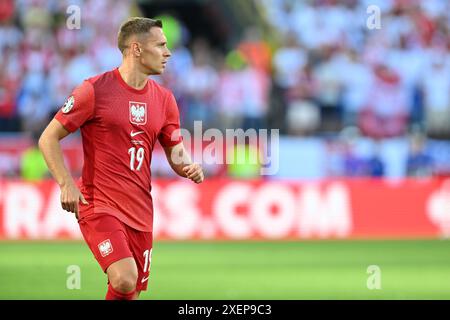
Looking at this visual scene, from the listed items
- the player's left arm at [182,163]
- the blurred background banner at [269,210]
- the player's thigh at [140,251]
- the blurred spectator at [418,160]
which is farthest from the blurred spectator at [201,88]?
the player's thigh at [140,251]

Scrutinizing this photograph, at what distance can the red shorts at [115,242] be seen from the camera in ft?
24.8

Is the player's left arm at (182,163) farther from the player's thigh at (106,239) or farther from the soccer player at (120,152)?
the player's thigh at (106,239)

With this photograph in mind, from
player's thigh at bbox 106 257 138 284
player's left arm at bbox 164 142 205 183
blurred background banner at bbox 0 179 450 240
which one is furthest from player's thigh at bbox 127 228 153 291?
blurred background banner at bbox 0 179 450 240

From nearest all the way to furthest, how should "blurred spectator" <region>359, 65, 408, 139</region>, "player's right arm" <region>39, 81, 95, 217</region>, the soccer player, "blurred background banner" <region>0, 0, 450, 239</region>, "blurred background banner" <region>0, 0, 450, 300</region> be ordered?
"player's right arm" <region>39, 81, 95, 217</region>, the soccer player, "blurred background banner" <region>0, 0, 450, 300</region>, "blurred background banner" <region>0, 0, 450, 239</region>, "blurred spectator" <region>359, 65, 408, 139</region>

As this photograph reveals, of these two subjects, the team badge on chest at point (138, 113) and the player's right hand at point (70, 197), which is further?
the team badge on chest at point (138, 113)

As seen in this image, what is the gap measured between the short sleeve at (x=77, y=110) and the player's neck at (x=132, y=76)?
35 cm

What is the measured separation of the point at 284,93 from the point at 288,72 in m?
0.55

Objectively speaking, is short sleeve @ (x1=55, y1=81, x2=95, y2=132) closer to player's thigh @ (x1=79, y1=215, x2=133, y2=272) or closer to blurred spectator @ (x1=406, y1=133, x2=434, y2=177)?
player's thigh @ (x1=79, y1=215, x2=133, y2=272)

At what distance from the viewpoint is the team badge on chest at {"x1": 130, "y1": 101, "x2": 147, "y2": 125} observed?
7.89 m

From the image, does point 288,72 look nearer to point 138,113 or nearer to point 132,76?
point 132,76

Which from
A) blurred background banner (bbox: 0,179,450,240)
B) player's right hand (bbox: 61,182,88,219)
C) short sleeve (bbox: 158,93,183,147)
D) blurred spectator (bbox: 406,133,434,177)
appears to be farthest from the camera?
blurred spectator (bbox: 406,133,434,177)

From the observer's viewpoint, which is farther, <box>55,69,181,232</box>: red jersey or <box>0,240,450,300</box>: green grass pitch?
<box>0,240,450,300</box>: green grass pitch

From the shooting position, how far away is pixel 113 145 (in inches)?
308

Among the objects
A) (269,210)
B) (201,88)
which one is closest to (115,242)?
(269,210)
